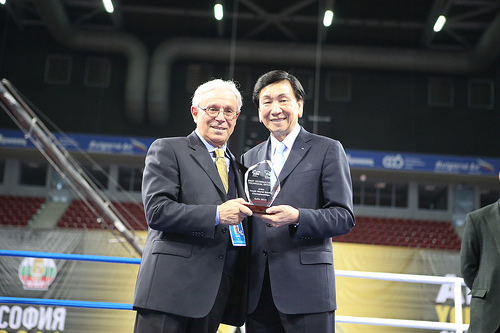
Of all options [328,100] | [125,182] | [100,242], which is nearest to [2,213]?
[125,182]

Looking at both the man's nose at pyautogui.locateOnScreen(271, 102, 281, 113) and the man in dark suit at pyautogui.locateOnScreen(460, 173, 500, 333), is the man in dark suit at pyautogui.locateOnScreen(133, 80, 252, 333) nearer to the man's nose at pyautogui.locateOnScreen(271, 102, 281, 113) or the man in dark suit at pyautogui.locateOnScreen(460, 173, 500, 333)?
the man's nose at pyautogui.locateOnScreen(271, 102, 281, 113)

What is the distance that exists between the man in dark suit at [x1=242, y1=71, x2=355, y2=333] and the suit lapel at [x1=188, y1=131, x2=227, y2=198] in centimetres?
19

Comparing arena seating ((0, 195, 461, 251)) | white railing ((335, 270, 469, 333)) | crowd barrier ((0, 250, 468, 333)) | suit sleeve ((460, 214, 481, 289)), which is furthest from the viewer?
arena seating ((0, 195, 461, 251))

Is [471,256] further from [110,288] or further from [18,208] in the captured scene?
[18,208]

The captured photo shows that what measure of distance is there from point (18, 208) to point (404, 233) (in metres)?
9.89

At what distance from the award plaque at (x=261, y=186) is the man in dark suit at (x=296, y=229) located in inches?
1.3

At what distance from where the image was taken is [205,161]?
1.70 m

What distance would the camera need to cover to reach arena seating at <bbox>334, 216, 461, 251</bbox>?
1210cm

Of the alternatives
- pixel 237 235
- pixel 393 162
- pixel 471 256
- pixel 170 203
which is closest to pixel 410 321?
pixel 471 256

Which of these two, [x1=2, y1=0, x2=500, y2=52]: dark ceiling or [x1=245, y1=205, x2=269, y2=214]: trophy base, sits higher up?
[x1=2, y1=0, x2=500, y2=52]: dark ceiling

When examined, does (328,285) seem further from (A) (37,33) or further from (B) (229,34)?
(A) (37,33)

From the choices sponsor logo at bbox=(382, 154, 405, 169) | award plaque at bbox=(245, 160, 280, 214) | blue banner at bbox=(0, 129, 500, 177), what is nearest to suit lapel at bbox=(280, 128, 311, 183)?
award plaque at bbox=(245, 160, 280, 214)

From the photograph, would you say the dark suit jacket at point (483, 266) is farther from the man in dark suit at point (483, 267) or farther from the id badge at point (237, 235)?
the id badge at point (237, 235)

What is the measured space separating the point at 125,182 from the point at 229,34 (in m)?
5.03
